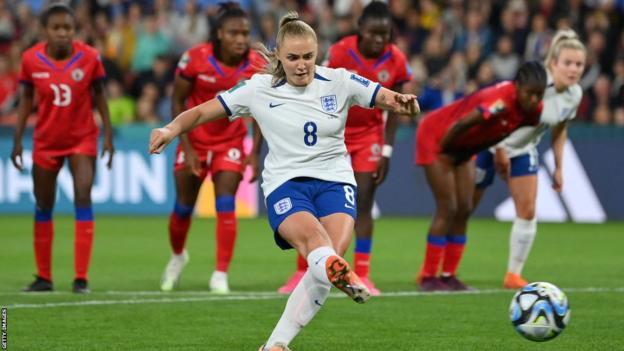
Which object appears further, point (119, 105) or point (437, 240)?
point (119, 105)

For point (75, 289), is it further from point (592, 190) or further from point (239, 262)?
point (592, 190)

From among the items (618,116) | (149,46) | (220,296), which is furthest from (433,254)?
(149,46)

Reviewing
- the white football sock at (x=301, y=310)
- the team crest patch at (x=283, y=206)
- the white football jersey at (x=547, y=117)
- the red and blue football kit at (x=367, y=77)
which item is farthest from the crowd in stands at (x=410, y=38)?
the white football sock at (x=301, y=310)

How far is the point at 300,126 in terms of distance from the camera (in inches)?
309

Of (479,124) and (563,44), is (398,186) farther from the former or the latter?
(479,124)

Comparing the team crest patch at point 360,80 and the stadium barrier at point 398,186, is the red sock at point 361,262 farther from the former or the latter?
the stadium barrier at point 398,186

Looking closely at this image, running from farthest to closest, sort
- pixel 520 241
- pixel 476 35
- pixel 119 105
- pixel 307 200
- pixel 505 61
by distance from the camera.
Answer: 1. pixel 476 35
2. pixel 505 61
3. pixel 119 105
4. pixel 520 241
5. pixel 307 200

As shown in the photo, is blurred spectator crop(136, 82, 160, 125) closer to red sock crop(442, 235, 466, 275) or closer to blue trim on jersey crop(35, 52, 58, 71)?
blue trim on jersey crop(35, 52, 58, 71)

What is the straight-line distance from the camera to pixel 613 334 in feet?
28.6

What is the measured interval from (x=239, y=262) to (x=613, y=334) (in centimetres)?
590

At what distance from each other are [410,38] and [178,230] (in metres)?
11.4

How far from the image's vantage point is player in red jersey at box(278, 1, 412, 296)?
1120 centimetres

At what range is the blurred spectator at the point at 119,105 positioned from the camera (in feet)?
68.1

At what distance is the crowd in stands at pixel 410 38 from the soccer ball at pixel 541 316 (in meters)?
11.6
